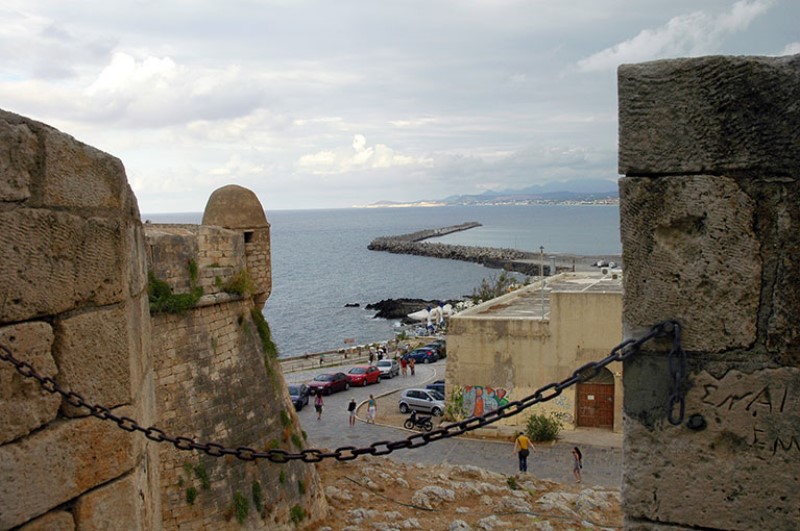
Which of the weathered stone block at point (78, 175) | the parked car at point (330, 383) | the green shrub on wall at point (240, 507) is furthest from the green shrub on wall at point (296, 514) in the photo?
the parked car at point (330, 383)

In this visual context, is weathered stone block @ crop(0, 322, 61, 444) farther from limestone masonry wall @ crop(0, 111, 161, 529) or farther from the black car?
the black car

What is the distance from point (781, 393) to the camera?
3.23 meters

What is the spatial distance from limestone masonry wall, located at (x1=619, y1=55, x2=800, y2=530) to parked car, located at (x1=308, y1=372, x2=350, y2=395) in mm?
27168

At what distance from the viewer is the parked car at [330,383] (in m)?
30.5

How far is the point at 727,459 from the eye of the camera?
3.28 m

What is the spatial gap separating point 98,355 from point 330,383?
27.0 meters

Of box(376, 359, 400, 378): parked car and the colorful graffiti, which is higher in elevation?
the colorful graffiti

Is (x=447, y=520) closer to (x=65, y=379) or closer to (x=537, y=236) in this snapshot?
(x=65, y=379)

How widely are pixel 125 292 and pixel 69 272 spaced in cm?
40

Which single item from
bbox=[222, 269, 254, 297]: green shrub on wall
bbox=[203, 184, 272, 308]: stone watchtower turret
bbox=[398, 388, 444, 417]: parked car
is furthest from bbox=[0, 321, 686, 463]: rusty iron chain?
bbox=[398, 388, 444, 417]: parked car

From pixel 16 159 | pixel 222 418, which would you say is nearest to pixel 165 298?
pixel 222 418

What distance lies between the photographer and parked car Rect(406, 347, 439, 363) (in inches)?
1581

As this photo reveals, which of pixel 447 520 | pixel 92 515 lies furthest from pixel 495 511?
pixel 92 515

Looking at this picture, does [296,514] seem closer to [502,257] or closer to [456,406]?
[456,406]
